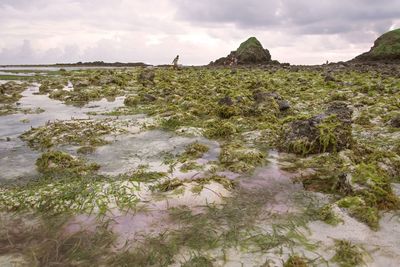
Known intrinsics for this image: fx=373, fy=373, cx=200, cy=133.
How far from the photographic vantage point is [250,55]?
4769cm

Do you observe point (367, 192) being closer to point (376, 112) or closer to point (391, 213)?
point (391, 213)

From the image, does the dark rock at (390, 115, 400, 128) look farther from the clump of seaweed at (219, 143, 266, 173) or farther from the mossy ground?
the clump of seaweed at (219, 143, 266, 173)

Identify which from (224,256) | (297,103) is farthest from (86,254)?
(297,103)

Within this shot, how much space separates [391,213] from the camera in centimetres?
523

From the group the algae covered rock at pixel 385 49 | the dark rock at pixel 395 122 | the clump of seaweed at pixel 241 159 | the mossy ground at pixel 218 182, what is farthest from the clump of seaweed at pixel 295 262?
the algae covered rock at pixel 385 49

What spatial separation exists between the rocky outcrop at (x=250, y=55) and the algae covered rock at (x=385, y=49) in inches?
447

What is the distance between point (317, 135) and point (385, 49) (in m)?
37.5

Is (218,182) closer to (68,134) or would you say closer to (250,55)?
(68,134)

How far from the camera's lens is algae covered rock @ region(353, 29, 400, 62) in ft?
127

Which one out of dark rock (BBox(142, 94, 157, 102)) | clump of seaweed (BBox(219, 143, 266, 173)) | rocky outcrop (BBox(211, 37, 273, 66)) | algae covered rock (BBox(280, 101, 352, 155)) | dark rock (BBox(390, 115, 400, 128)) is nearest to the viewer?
clump of seaweed (BBox(219, 143, 266, 173))

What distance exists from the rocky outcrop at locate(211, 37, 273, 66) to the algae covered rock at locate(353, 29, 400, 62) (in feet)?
37.3

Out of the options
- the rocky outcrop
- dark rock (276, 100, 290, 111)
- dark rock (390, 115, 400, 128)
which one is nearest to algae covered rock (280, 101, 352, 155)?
dark rock (390, 115, 400, 128)

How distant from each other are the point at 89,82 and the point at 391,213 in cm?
2064

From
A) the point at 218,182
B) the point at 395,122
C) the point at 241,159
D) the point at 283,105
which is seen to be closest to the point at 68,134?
the point at 241,159
